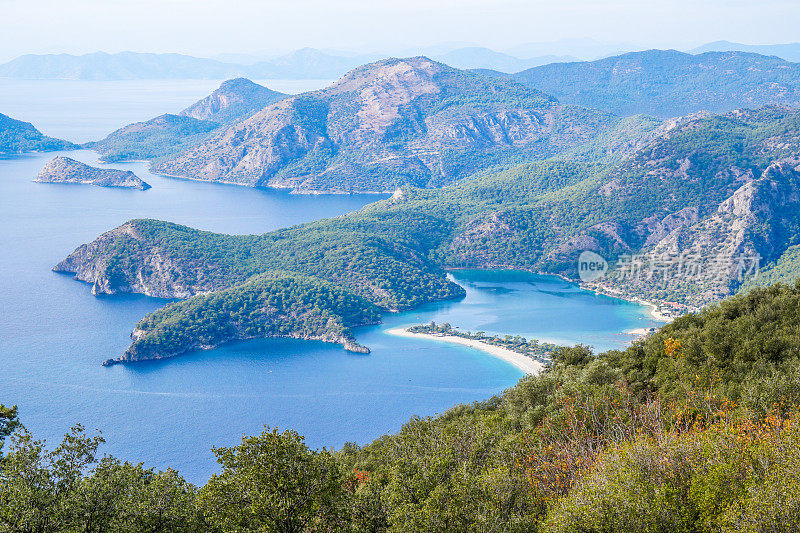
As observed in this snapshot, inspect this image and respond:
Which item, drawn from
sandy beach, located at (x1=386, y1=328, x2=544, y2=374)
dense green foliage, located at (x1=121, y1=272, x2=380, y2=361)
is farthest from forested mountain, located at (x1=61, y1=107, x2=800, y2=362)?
sandy beach, located at (x1=386, y1=328, x2=544, y2=374)

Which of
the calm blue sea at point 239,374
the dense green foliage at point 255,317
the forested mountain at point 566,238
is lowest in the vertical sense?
the calm blue sea at point 239,374

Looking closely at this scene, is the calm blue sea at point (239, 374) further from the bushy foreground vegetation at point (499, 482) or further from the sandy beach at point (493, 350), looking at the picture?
the bushy foreground vegetation at point (499, 482)

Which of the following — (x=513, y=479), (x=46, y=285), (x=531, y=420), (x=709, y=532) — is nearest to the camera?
(x=709, y=532)

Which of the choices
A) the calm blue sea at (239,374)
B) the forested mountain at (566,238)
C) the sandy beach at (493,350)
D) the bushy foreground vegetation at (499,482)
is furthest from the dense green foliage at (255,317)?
the bushy foreground vegetation at (499,482)

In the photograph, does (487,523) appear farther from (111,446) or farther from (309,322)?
(309,322)

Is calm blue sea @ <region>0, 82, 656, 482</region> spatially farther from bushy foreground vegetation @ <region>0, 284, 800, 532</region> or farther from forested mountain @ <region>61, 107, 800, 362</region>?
bushy foreground vegetation @ <region>0, 284, 800, 532</region>

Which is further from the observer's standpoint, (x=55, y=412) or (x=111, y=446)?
(x=55, y=412)

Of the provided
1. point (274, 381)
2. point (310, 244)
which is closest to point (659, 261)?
point (310, 244)
